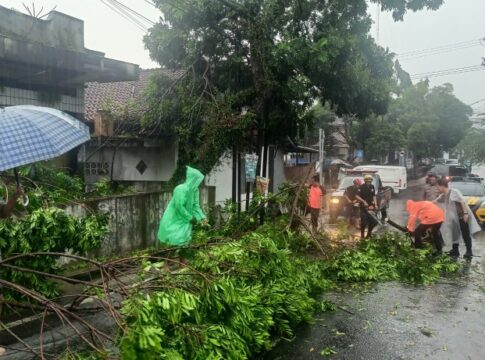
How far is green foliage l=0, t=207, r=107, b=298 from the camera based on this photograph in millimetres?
5527

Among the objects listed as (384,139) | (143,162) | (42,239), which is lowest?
(42,239)

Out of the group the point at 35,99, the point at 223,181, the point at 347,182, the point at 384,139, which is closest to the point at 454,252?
the point at 347,182

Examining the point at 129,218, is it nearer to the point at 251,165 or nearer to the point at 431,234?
the point at 251,165

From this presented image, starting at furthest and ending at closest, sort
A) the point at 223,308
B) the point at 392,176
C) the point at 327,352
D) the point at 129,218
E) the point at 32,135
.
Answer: the point at 392,176 → the point at 129,218 → the point at 327,352 → the point at 223,308 → the point at 32,135

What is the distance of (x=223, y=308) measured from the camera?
4.22 metres

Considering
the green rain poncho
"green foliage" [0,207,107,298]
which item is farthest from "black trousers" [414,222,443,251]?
"green foliage" [0,207,107,298]

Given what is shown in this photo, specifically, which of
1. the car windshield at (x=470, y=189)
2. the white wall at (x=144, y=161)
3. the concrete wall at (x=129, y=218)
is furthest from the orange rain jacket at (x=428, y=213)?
the white wall at (x=144, y=161)

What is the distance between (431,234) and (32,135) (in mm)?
8709

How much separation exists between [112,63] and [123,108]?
12.8 feet

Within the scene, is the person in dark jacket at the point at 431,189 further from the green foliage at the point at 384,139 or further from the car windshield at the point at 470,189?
the green foliage at the point at 384,139

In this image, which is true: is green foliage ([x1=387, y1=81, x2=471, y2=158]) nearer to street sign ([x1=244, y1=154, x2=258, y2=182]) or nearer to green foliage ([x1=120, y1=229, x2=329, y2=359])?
street sign ([x1=244, y1=154, x2=258, y2=182])

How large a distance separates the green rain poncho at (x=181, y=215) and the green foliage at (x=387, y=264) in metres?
2.66

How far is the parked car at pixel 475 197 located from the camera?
14883 millimetres

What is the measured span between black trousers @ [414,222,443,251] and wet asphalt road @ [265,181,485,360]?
2027 mm
